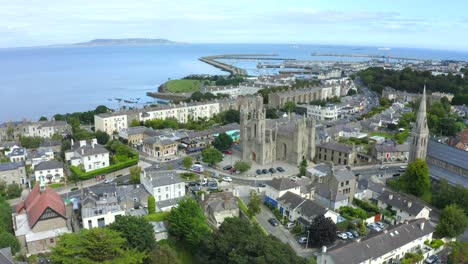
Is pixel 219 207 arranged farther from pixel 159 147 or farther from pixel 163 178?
pixel 159 147

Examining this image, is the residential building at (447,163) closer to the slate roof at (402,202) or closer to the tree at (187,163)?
the slate roof at (402,202)

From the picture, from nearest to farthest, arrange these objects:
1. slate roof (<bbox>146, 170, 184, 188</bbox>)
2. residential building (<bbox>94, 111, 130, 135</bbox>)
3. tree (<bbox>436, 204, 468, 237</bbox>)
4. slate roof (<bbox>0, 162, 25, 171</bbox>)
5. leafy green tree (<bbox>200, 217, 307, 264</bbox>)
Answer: leafy green tree (<bbox>200, 217, 307, 264</bbox>), tree (<bbox>436, 204, 468, 237</bbox>), slate roof (<bbox>146, 170, 184, 188</bbox>), slate roof (<bbox>0, 162, 25, 171</bbox>), residential building (<bbox>94, 111, 130, 135</bbox>)

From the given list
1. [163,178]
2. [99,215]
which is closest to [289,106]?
[163,178]

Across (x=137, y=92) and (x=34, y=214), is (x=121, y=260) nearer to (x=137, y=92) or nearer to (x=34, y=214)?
(x=34, y=214)

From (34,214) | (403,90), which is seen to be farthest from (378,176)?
(403,90)

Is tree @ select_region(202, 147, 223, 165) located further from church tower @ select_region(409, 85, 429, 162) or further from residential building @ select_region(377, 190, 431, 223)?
church tower @ select_region(409, 85, 429, 162)

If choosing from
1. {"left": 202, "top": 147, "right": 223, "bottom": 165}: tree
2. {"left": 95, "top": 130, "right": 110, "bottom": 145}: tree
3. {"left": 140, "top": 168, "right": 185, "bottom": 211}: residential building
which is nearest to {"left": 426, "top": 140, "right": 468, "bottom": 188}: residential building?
{"left": 202, "top": 147, "right": 223, "bottom": 165}: tree

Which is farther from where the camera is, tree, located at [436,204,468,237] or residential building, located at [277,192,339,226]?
residential building, located at [277,192,339,226]

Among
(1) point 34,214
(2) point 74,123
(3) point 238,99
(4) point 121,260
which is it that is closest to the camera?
(4) point 121,260

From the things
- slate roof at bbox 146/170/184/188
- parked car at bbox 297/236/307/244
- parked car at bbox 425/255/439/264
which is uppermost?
slate roof at bbox 146/170/184/188
